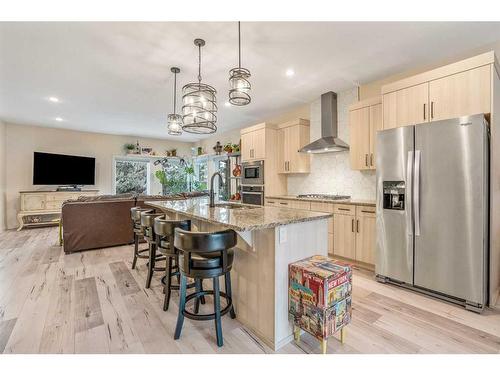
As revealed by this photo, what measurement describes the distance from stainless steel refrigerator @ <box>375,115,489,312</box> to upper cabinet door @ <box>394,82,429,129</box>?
21cm

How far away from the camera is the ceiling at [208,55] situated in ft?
8.26

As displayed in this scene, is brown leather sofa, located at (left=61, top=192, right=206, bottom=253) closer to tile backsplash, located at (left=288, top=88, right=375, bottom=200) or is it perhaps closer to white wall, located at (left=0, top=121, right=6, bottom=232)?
tile backsplash, located at (left=288, top=88, right=375, bottom=200)

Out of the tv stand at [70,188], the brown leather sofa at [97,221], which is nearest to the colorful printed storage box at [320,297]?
the brown leather sofa at [97,221]

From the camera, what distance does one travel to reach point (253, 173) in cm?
541

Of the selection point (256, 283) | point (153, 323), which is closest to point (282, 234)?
point (256, 283)

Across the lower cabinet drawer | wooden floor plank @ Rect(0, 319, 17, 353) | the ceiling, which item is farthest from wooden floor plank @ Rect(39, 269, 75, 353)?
the lower cabinet drawer

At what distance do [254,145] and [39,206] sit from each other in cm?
557

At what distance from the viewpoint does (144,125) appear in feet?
21.5

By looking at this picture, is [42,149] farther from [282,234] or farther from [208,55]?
[282,234]

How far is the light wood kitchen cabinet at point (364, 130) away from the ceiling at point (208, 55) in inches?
17.8

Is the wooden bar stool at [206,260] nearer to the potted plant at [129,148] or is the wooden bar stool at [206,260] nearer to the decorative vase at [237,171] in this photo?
the decorative vase at [237,171]
